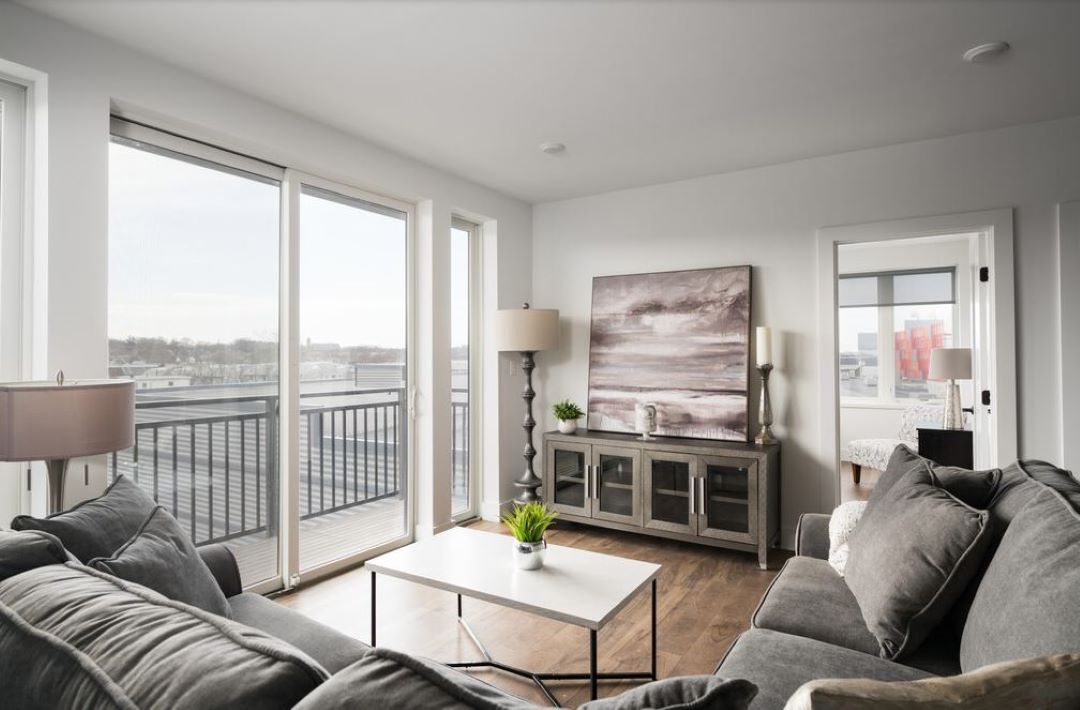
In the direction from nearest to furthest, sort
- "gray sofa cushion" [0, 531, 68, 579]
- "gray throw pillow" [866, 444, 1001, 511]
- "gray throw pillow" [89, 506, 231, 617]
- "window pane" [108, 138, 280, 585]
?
1. "gray sofa cushion" [0, 531, 68, 579]
2. "gray throw pillow" [89, 506, 231, 617]
3. "gray throw pillow" [866, 444, 1001, 511]
4. "window pane" [108, 138, 280, 585]

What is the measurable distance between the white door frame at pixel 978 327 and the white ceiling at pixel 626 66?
0.52 meters

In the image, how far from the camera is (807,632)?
1.72 metres

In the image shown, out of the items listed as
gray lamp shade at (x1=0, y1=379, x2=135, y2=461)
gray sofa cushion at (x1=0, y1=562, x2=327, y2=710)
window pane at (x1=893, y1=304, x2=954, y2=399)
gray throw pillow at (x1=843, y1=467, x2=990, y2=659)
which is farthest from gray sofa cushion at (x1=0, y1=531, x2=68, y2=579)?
window pane at (x1=893, y1=304, x2=954, y2=399)

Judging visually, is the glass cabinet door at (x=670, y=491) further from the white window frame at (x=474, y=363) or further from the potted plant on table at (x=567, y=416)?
the white window frame at (x=474, y=363)

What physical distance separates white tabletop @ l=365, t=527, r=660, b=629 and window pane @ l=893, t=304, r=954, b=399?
528 cm

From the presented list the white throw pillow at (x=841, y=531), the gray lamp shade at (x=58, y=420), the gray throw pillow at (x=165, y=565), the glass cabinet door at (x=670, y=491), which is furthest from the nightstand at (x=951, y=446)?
the gray lamp shade at (x=58, y=420)

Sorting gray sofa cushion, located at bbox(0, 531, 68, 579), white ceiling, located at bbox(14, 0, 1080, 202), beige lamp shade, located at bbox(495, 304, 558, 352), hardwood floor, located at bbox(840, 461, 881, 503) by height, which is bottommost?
hardwood floor, located at bbox(840, 461, 881, 503)

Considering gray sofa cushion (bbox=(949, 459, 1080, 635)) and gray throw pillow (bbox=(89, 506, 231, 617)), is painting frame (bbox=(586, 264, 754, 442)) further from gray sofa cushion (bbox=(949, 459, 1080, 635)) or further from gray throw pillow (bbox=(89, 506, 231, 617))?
gray throw pillow (bbox=(89, 506, 231, 617))

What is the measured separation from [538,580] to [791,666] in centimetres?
95

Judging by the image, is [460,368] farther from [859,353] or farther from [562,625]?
[859,353]

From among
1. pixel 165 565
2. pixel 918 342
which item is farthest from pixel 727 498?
pixel 918 342

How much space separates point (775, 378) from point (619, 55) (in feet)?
7.97

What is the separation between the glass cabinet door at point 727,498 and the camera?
361 centimetres

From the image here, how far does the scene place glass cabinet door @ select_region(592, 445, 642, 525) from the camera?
4008 mm
